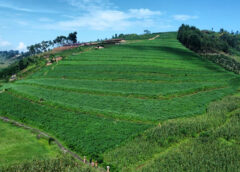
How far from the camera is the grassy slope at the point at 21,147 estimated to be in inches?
1179

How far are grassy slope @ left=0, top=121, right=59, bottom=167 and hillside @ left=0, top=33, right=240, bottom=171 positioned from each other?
3.38m

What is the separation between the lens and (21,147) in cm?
3309

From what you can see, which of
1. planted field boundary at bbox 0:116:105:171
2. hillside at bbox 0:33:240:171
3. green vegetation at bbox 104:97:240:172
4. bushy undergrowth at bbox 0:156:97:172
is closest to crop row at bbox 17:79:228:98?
hillside at bbox 0:33:240:171

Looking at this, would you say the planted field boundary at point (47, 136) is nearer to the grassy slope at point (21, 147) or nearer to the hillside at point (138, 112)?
the hillside at point (138, 112)

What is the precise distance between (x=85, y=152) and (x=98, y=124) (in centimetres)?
881

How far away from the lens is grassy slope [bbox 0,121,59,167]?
2994 centimetres

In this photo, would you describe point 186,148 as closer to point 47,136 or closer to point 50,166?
point 50,166

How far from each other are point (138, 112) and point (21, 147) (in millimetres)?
26805

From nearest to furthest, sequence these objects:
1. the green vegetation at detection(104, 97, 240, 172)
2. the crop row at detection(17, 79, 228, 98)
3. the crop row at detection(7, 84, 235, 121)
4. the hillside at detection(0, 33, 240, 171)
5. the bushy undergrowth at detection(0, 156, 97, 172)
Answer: the bushy undergrowth at detection(0, 156, 97, 172)
the green vegetation at detection(104, 97, 240, 172)
the hillside at detection(0, 33, 240, 171)
the crop row at detection(7, 84, 235, 121)
the crop row at detection(17, 79, 228, 98)

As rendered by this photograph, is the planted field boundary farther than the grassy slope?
Yes

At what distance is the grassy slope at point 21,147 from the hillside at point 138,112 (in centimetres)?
338

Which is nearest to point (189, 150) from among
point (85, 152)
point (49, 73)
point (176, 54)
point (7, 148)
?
point (85, 152)

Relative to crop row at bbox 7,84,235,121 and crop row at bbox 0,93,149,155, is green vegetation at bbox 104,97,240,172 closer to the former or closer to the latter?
crop row at bbox 0,93,149,155

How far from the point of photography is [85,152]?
103 feet
